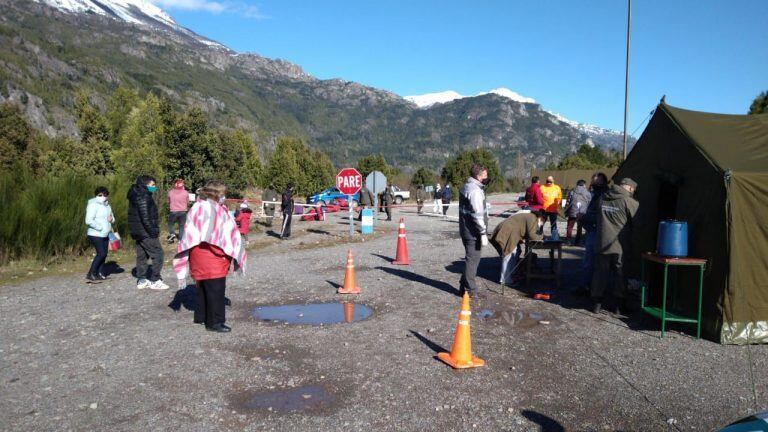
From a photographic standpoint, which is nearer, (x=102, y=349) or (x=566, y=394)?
(x=566, y=394)

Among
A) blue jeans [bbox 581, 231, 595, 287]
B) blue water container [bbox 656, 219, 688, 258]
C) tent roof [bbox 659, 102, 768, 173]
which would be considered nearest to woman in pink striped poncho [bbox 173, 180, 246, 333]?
blue water container [bbox 656, 219, 688, 258]

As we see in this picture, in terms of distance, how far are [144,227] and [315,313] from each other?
3.41 metres

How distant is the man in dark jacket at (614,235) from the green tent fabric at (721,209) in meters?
0.67

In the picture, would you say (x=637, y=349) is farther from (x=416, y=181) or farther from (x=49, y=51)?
(x=49, y=51)

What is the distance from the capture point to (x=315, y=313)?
7.95 m

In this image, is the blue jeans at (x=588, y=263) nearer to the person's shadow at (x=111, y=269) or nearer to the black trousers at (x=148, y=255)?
the black trousers at (x=148, y=255)

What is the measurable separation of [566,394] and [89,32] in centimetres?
22885

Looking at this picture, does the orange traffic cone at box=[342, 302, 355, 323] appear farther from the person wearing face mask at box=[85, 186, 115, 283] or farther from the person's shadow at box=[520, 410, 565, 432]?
the person wearing face mask at box=[85, 186, 115, 283]

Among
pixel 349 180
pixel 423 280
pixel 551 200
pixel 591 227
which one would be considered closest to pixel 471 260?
pixel 423 280

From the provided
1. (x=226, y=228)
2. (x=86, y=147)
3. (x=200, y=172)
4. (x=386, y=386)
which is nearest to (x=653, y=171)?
(x=386, y=386)

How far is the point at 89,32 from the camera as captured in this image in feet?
645

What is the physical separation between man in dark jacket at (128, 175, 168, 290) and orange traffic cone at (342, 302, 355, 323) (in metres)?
3.36

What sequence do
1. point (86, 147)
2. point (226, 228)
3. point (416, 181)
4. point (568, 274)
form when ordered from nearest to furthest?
point (226, 228) < point (568, 274) < point (86, 147) < point (416, 181)

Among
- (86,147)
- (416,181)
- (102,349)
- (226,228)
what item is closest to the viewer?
(102,349)
